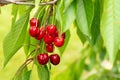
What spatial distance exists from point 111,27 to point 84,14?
18 cm

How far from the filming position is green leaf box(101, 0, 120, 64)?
1.42 meters

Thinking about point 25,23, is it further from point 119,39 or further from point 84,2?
point 119,39

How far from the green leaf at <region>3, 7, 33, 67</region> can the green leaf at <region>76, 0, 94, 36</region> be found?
0.29 metres

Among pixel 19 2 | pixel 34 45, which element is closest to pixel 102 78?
pixel 34 45

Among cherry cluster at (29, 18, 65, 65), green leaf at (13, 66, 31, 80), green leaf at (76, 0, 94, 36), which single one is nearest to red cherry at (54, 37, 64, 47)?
cherry cluster at (29, 18, 65, 65)

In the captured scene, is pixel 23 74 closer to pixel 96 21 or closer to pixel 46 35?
pixel 46 35

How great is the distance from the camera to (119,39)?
1.45 metres

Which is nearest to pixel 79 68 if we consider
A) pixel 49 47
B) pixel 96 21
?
pixel 96 21

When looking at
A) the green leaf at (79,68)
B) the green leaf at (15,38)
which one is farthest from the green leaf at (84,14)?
the green leaf at (79,68)

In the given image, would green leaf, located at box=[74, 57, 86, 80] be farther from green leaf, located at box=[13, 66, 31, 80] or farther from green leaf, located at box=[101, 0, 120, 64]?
green leaf, located at box=[101, 0, 120, 64]

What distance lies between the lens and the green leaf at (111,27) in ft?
4.65

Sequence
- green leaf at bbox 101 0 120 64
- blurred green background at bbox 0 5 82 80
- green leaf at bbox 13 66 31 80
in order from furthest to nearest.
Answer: blurred green background at bbox 0 5 82 80 → green leaf at bbox 13 66 31 80 → green leaf at bbox 101 0 120 64

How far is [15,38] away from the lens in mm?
1801

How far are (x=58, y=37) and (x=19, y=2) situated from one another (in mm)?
229
